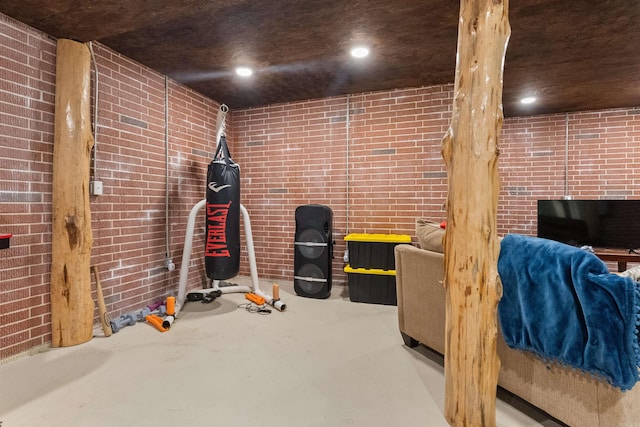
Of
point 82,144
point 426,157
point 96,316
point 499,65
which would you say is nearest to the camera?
point 499,65

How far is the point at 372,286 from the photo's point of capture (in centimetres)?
357

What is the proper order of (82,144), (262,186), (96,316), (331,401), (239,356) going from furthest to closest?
(262,186), (96,316), (82,144), (239,356), (331,401)

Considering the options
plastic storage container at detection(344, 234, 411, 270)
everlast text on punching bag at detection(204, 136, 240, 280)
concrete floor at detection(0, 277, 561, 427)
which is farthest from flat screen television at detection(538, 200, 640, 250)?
everlast text on punching bag at detection(204, 136, 240, 280)

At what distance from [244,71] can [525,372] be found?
3.39 m

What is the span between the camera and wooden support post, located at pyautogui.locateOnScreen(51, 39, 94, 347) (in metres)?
2.38

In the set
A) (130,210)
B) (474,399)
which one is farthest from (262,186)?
(474,399)

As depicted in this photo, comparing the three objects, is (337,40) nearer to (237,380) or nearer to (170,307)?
(237,380)

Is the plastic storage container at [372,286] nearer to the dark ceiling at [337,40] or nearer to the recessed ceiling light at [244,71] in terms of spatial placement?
the dark ceiling at [337,40]

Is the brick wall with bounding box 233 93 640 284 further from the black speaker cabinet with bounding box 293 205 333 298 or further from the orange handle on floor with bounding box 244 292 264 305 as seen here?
the orange handle on floor with bounding box 244 292 264 305

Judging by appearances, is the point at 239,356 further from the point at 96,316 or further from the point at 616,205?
the point at 616,205

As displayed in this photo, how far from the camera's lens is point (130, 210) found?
10.2 feet

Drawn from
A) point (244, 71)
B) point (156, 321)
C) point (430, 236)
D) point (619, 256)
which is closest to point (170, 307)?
point (156, 321)

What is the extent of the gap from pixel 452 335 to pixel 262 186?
3.43 m

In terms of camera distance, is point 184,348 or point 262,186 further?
point 262,186
